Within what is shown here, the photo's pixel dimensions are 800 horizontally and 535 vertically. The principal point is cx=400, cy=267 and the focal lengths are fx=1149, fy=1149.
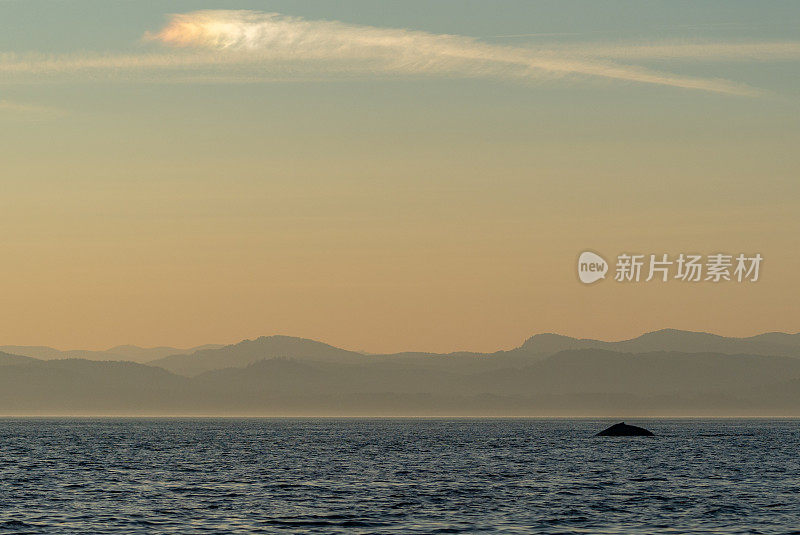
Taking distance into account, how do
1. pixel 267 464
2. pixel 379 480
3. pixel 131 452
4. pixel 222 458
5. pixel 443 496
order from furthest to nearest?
pixel 131 452 → pixel 222 458 → pixel 267 464 → pixel 379 480 → pixel 443 496

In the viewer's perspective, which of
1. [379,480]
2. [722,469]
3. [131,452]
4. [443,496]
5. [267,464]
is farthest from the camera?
[131,452]

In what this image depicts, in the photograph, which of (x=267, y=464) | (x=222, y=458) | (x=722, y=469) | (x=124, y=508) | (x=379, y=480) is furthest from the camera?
(x=222, y=458)

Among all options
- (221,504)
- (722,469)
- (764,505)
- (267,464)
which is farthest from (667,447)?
(221,504)

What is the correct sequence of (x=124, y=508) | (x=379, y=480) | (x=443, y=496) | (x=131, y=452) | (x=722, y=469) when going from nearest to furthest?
(x=124, y=508) → (x=443, y=496) → (x=379, y=480) → (x=722, y=469) → (x=131, y=452)

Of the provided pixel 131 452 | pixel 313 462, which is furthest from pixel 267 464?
pixel 131 452

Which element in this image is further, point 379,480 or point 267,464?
point 267,464

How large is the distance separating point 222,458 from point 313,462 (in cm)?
1601

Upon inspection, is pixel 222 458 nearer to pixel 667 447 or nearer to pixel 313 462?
pixel 313 462

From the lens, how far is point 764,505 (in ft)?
257

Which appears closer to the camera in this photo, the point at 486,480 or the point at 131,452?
the point at 486,480

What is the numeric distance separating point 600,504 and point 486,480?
24103 millimetres

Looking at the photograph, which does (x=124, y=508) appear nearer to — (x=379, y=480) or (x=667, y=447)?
(x=379, y=480)

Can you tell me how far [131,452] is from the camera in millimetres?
165250

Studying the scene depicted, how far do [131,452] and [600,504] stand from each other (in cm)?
10209
